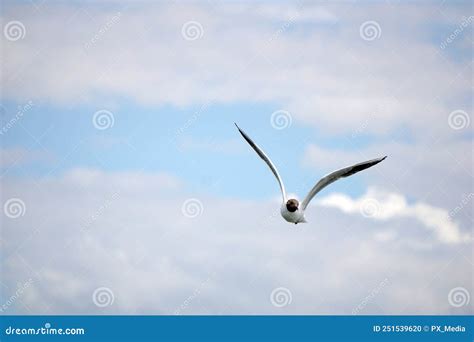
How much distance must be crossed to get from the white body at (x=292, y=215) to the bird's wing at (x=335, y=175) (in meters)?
0.36

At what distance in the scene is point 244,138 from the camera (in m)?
36.8

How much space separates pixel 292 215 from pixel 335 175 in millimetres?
2287

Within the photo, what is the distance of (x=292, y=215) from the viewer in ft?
111

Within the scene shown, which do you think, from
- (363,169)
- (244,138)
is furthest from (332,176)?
(244,138)

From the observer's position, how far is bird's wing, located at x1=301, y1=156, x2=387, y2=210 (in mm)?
32253

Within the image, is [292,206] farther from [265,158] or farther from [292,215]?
[265,158]

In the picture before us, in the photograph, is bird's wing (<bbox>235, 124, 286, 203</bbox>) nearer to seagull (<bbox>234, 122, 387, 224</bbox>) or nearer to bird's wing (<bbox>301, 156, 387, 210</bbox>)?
seagull (<bbox>234, 122, 387, 224</bbox>)

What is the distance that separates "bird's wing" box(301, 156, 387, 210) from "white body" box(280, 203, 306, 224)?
356 millimetres

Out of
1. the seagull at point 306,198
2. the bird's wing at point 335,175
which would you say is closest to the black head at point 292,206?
the seagull at point 306,198

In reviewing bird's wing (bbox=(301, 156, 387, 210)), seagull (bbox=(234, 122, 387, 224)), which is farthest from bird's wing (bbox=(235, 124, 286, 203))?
bird's wing (bbox=(301, 156, 387, 210))

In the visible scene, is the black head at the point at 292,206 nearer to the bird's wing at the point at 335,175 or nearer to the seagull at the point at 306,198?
the seagull at the point at 306,198

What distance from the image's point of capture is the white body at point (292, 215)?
111 ft

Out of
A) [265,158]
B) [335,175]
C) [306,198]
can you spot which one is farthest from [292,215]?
[265,158]
